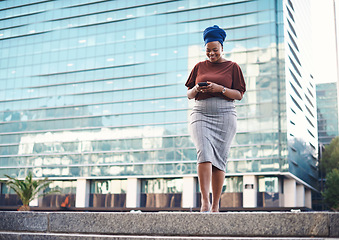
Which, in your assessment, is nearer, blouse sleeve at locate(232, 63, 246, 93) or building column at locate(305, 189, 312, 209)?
blouse sleeve at locate(232, 63, 246, 93)

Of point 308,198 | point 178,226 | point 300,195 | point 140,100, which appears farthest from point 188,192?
point 178,226

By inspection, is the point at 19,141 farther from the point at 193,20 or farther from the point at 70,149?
the point at 193,20

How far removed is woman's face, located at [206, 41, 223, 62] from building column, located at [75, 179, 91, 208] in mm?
49855

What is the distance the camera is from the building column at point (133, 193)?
51438 millimetres

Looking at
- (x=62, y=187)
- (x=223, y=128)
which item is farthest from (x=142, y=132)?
(x=223, y=128)

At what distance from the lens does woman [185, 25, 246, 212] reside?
5473 millimetres

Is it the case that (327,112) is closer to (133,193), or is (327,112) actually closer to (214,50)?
(133,193)

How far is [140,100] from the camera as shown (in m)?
53.5

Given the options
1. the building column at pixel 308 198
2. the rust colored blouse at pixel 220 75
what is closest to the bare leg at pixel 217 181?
the rust colored blouse at pixel 220 75

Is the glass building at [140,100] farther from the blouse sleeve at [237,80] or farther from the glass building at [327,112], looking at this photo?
the blouse sleeve at [237,80]

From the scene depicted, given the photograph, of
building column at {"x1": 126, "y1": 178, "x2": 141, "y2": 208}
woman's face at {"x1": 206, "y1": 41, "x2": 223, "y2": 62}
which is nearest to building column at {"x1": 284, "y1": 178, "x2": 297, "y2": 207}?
building column at {"x1": 126, "y1": 178, "x2": 141, "y2": 208}

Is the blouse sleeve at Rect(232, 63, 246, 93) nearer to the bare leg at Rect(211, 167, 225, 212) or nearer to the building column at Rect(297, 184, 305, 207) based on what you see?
the bare leg at Rect(211, 167, 225, 212)

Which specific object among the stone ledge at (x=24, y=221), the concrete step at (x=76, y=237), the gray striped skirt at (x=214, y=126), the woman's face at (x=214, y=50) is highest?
the woman's face at (x=214, y=50)

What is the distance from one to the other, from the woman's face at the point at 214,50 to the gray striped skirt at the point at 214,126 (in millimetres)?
525
